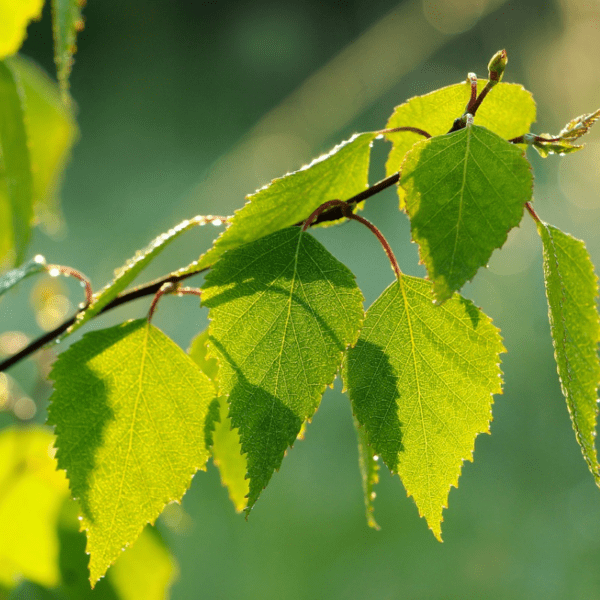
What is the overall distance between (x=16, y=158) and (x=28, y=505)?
0.37m

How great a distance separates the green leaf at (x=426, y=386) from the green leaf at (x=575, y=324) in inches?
1.1

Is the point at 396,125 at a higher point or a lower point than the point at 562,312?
higher

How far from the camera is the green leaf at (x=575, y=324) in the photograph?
305 mm

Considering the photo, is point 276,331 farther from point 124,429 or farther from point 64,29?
point 64,29

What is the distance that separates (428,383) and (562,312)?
0.07 m

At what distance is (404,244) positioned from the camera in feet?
10.7

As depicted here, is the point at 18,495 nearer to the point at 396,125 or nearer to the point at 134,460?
the point at 134,460

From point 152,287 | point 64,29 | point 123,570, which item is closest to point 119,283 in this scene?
point 152,287

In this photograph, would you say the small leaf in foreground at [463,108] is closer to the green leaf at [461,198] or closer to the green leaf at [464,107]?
the green leaf at [464,107]

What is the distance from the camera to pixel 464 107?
0.39 meters

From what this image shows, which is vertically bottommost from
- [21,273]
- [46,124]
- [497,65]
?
[497,65]

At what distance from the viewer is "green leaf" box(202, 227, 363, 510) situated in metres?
0.28

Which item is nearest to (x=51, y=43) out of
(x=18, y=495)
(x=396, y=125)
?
(x=18, y=495)

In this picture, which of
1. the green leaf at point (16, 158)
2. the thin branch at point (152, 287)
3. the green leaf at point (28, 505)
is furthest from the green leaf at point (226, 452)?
the green leaf at point (28, 505)
